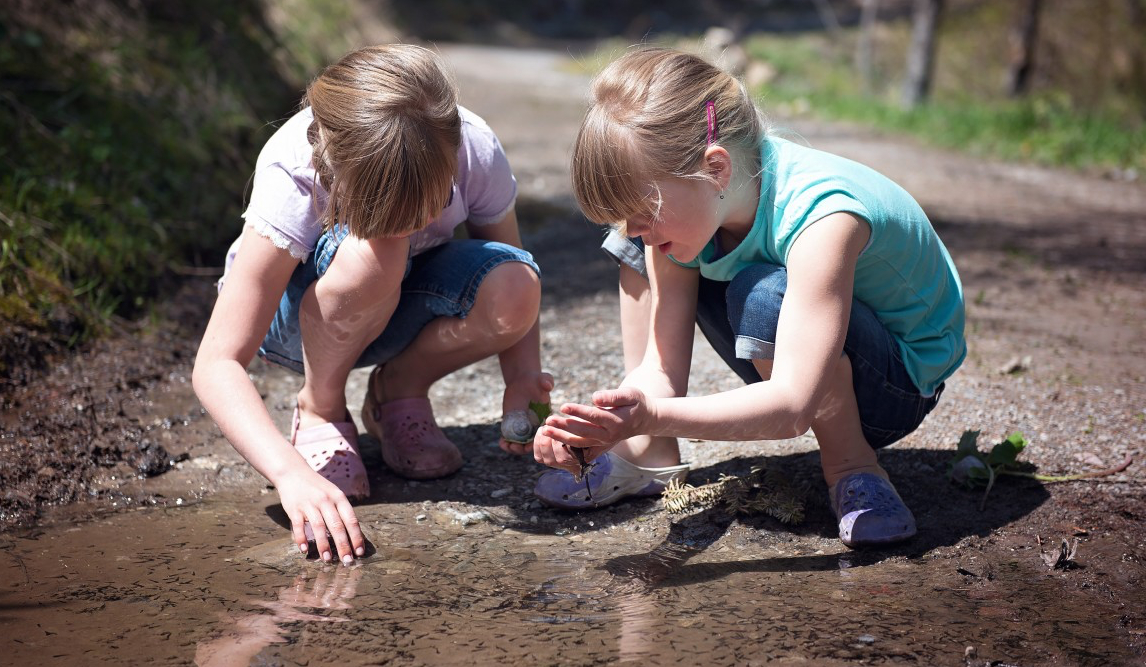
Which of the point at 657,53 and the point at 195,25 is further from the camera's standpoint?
the point at 195,25

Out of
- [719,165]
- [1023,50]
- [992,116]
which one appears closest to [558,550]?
[719,165]

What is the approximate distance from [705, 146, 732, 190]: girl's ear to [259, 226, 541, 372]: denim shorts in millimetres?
632

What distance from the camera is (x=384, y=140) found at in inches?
74.7

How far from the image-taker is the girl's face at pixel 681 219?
1854 millimetres

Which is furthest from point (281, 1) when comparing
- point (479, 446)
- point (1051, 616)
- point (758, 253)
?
point (1051, 616)

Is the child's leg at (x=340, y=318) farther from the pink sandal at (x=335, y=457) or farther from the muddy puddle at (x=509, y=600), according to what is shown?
the muddy puddle at (x=509, y=600)

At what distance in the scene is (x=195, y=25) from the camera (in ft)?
17.0

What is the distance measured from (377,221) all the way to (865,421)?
1.11 meters

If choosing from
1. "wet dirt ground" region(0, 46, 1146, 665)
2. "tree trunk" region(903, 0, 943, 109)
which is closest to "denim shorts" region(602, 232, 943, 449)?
"wet dirt ground" region(0, 46, 1146, 665)

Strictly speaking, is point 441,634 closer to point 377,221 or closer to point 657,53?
point 377,221

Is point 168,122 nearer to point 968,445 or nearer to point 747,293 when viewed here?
point 747,293

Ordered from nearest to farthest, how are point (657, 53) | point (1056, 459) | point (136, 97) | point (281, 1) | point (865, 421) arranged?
point (657, 53), point (865, 421), point (1056, 459), point (136, 97), point (281, 1)

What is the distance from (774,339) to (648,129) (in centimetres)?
48

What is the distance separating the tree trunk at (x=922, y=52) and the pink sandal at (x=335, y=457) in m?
8.42
